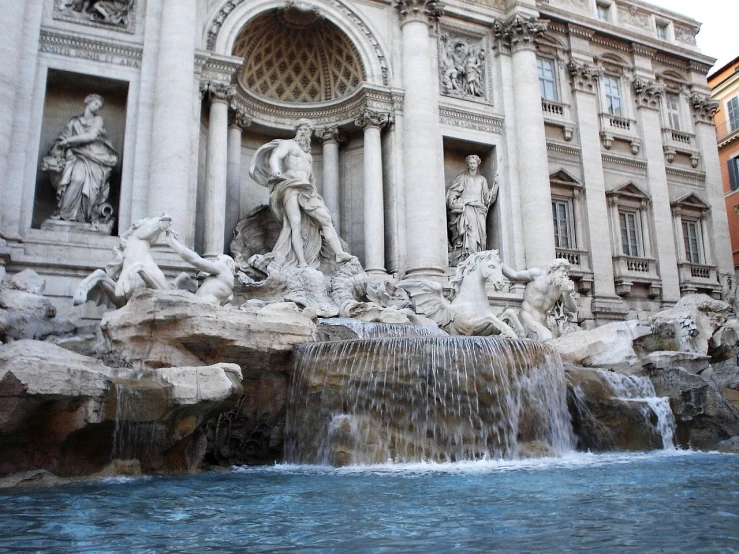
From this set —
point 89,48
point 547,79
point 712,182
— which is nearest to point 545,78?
point 547,79

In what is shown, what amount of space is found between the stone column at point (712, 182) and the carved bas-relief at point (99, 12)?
18.3 meters

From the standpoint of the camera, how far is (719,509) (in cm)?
464

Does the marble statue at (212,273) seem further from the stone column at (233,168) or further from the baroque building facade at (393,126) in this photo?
the stone column at (233,168)

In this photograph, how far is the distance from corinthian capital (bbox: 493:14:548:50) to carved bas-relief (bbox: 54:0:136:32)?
9.71m

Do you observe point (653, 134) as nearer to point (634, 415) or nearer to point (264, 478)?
point (634, 415)

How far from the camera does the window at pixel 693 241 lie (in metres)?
22.2

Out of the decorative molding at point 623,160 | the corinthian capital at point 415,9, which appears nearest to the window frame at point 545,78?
the decorative molding at point 623,160

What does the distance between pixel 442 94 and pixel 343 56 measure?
2781 mm

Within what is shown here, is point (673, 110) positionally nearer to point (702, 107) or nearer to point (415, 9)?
point (702, 107)

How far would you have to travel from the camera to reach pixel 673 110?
23.2 metres

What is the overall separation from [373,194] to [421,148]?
1.63 m

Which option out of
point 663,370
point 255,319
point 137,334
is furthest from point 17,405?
point 663,370

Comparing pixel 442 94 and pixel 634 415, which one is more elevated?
pixel 442 94

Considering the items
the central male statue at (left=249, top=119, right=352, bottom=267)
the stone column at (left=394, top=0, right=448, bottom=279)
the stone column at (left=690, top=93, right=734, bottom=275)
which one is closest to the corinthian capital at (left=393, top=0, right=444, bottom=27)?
the stone column at (left=394, top=0, right=448, bottom=279)
